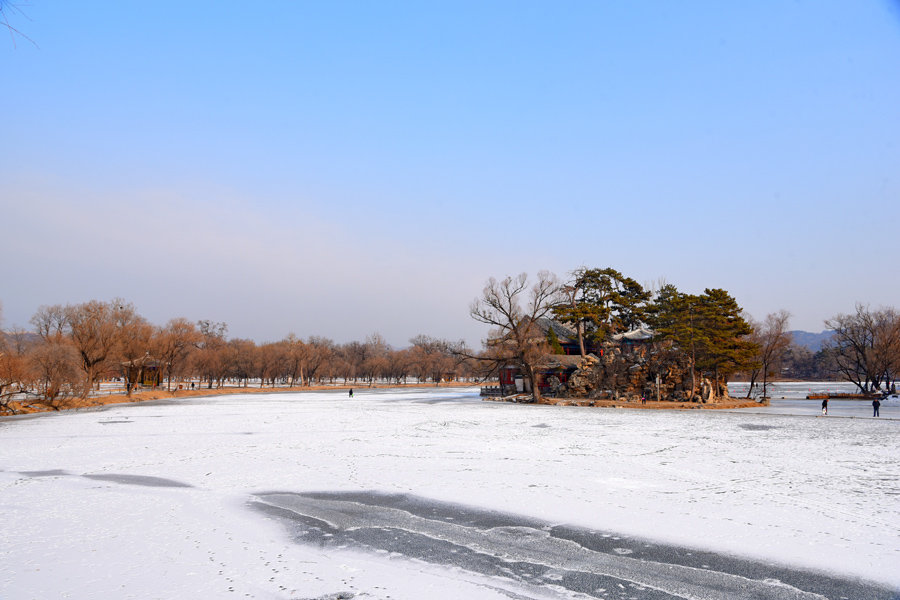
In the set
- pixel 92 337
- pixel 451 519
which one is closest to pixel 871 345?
pixel 451 519

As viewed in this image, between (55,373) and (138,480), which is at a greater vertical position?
(55,373)

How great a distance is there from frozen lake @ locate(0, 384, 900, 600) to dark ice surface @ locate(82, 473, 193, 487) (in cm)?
10

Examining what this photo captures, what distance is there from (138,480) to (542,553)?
33.3 ft

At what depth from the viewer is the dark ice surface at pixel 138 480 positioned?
12250mm

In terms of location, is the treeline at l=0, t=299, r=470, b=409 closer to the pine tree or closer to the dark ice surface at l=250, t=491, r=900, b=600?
the pine tree

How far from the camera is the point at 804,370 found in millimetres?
139000

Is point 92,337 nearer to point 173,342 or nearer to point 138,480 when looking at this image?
point 173,342

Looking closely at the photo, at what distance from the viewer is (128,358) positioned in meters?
Result: 59.6

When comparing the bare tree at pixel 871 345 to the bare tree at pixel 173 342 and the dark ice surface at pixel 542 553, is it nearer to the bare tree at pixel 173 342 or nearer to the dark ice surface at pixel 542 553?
the dark ice surface at pixel 542 553

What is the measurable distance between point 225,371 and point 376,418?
202 feet

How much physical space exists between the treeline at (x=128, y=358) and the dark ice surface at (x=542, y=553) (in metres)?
36.1

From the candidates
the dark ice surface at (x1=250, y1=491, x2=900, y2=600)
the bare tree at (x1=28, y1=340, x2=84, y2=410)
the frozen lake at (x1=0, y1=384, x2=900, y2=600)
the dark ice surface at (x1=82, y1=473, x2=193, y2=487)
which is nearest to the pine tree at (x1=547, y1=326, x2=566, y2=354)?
the frozen lake at (x1=0, y1=384, x2=900, y2=600)

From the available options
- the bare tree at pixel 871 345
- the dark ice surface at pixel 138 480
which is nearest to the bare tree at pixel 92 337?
the dark ice surface at pixel 138 480

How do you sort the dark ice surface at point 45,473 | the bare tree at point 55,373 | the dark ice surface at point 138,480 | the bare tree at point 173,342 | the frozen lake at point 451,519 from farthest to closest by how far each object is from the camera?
the bare tree at point 173,342
the bare tree at point 55,373
the dark ice surface at point 45,473
the dark ice surface at point 138,480
the frozen lake at point 451,519
